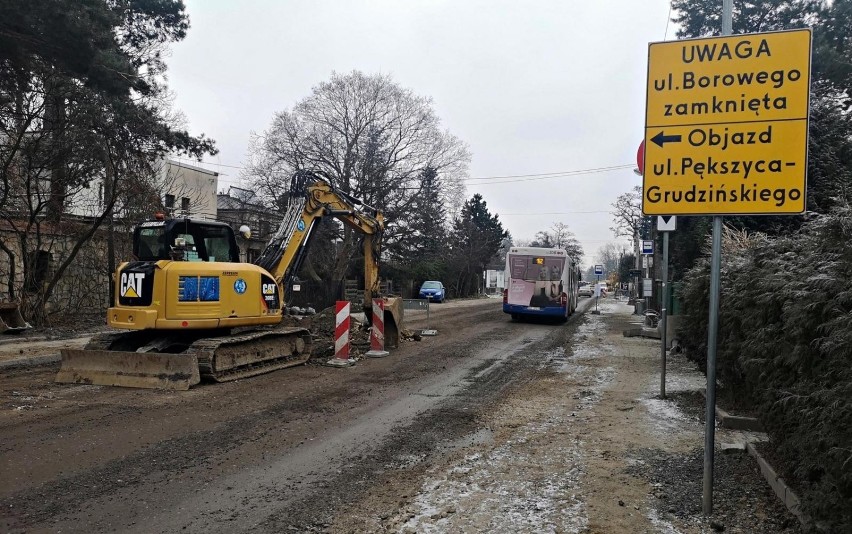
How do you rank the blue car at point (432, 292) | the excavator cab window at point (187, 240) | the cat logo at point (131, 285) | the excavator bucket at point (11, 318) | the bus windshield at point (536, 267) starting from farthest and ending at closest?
1. the blue car at point (432, 292)
2. the bus windshield at point (536, 267)
3. the excavator bucket at point (11, 318)
4. the excavator cab window at point (187, 240)
5. the cat logo at point (131, 285)

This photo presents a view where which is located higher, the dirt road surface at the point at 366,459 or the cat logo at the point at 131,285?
the cat logo at the point at 131,285

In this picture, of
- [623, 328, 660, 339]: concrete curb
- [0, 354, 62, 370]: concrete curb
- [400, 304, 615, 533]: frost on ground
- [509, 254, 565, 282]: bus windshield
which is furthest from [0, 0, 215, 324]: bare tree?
[623, 328, 660, 339]: concrete curb

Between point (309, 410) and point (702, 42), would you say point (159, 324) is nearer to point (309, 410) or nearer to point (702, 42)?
point (309, 410)

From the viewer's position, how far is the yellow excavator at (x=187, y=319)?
30.9ft

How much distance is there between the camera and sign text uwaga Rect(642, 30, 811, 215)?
4324mm

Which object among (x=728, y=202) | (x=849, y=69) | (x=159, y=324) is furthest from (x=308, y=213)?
(x=849, y=69)

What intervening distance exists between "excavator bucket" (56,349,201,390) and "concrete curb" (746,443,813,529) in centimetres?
753

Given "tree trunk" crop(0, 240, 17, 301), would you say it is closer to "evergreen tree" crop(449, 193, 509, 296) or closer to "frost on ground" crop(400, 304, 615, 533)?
"frost on ground" crop(400, 304, 615, 533)

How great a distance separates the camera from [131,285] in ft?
32.3

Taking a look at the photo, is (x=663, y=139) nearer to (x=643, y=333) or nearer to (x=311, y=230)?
(x=311, y=230)

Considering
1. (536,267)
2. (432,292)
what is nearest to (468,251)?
(432,292)

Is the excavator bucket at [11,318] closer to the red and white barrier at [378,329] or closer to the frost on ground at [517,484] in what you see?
the red and white barrier at [378,329]

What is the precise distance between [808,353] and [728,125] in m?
1.72

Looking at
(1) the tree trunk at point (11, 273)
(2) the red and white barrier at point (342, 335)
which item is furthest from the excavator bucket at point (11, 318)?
(2) the red and white barrier at point (342, 335)
